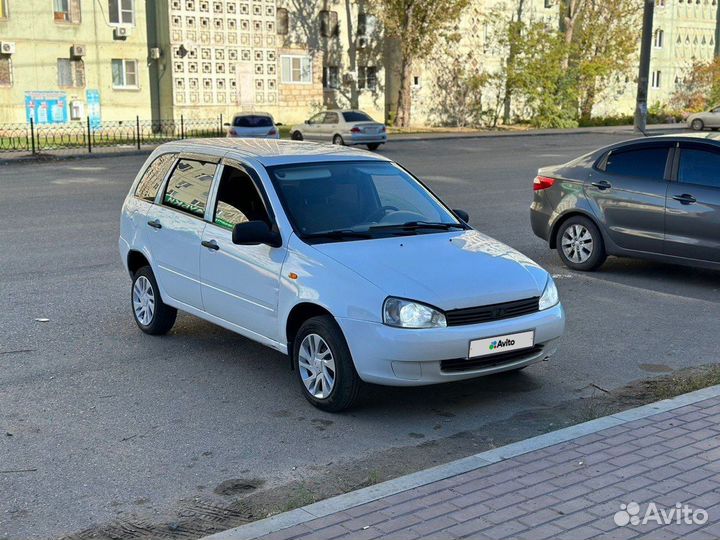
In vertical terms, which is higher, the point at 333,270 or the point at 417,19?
the point at 417,19

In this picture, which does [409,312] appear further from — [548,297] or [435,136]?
[435,136]

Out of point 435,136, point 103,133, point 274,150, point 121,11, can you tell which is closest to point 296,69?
point 435,136

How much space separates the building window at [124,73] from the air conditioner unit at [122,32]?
102 centimetres

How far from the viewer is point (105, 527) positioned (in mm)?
4504

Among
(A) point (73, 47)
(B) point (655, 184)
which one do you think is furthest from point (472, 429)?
(A) point (73, 47)

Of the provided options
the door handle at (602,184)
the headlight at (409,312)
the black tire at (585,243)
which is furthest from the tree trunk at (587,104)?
the headlight at (409,312)

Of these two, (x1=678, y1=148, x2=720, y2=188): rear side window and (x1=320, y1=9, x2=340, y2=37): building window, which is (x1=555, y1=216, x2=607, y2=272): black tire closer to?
(x1=678, y1=148, x2=720, y2=188): rear side window

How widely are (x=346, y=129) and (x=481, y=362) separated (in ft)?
91.2

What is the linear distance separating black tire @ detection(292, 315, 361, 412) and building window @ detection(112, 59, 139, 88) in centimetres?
3587

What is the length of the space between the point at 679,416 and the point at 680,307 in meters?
3.68

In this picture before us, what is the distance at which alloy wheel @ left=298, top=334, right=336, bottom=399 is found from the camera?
6020mm

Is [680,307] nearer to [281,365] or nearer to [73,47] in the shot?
[281,365]

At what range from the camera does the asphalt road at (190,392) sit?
5.07 m

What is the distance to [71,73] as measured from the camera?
125ft
